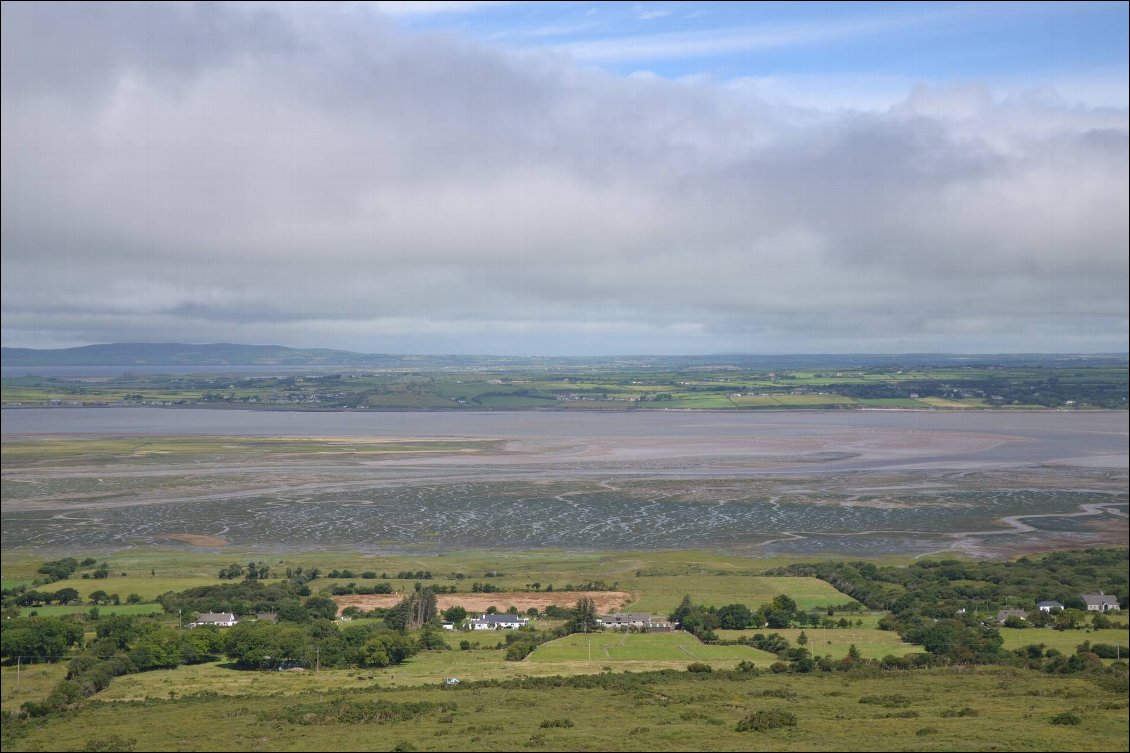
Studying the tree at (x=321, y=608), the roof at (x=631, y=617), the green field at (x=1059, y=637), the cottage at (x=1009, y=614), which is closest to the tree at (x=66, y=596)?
the tree at (x=321, y=608)

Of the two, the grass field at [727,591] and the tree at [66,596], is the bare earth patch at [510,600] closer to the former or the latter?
the grass field at [727,591]

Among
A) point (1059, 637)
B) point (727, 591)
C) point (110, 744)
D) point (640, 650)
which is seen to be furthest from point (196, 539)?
point (1059, 637)

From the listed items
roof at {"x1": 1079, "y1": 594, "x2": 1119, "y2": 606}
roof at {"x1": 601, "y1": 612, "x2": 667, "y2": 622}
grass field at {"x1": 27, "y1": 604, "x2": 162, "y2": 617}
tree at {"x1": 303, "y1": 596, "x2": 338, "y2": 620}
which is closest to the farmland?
grass field at {"x1": 27, "y1": 604, "x2": 162, "y2": 617}

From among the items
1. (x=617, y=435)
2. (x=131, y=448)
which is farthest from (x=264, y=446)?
(x=617, y=435)

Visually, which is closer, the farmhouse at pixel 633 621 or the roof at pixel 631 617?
the farmhouse at pixel 633 621

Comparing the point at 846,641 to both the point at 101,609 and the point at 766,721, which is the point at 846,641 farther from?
the point at 101,609

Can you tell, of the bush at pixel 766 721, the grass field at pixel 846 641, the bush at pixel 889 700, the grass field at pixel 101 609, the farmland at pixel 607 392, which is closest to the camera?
the bush at pixel 766 721
